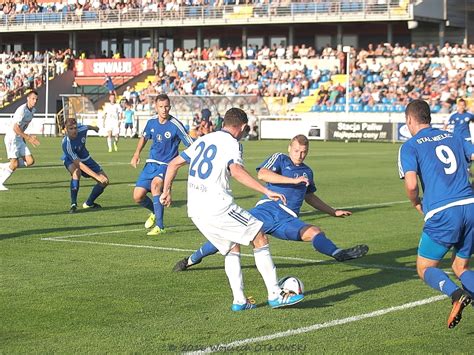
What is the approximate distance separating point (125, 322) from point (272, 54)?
175ft

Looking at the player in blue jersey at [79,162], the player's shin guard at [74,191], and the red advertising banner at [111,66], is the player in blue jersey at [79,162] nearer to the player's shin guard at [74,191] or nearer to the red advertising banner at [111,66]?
the player's shin guard at [74,191]

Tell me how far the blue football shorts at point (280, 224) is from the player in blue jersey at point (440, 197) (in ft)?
6.88

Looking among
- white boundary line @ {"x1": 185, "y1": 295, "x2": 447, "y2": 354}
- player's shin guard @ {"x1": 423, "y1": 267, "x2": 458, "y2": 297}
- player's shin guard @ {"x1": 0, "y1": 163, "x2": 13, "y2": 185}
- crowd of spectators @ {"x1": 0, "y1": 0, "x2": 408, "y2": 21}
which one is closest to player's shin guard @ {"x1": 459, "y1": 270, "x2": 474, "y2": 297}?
player's shin guard @ {"x1": 423, "y1": 267, "x2": 458, "y2": 297}

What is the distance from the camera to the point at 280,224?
31.8 feet

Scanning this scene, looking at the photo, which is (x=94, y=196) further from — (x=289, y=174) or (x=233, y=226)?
(x=233, y=226)

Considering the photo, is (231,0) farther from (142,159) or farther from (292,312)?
(292,312)

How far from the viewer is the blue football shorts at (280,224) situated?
9.67 m

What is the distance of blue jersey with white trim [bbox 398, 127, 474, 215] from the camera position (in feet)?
25.0

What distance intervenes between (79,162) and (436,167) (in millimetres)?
11027

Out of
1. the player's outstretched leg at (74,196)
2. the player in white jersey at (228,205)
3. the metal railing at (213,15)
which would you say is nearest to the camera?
the player in white jersey at (228,205)

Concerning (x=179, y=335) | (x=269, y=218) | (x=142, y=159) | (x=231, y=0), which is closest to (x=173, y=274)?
(x=269, y=218)

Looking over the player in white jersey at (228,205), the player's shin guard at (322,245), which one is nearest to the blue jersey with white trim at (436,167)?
the player in white jersey at (228,205)

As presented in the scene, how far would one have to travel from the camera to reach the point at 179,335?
7.43m

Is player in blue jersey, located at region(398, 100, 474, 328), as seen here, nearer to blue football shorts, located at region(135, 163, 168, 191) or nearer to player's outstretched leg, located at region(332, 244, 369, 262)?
player's outstretched leg, located at region(332, 244, 369, 262)
